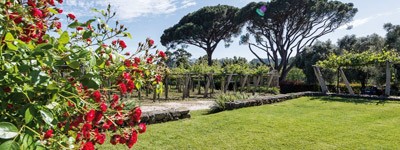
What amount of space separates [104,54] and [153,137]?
4011mm

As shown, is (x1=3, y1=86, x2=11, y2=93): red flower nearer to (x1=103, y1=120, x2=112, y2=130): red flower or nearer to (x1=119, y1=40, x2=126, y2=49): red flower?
(x1=103, y1=120, x2=112, y2=130): red flower

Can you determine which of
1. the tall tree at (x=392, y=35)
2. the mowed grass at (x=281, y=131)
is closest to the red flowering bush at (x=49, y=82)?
the mowed grass at (x=281, y=131)

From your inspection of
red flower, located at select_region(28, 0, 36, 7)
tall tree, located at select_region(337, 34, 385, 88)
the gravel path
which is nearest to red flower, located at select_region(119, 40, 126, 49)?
red flower, located at select_region(28, 0, 36, 7)

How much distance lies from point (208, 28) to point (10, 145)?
26.4m

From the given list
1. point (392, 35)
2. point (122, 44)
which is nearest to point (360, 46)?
point (392, 35)

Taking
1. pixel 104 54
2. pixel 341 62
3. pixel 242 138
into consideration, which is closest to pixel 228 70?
pixel 341 62

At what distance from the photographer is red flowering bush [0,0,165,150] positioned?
1.03 metres

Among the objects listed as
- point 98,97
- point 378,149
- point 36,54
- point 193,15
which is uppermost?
point 193,15

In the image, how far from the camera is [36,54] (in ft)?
3.38

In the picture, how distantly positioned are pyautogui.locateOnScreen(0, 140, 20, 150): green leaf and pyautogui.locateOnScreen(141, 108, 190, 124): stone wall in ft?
18.1

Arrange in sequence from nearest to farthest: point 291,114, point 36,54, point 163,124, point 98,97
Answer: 1. point 36,54
2. point 98,97
3. point 163,124
4. point 291,114

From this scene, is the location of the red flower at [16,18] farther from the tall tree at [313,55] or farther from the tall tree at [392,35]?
the tall tree at [392,35]

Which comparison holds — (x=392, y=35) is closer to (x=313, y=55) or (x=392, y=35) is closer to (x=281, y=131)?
(x=313, y=55)

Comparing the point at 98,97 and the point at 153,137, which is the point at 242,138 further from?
the point at 98,97
